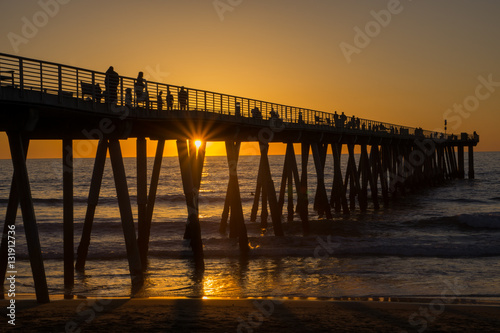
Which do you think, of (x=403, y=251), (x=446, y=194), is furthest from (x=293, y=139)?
(x=446, y=194)

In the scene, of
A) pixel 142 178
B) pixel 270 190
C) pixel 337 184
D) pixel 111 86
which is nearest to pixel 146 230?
pixel 142 178

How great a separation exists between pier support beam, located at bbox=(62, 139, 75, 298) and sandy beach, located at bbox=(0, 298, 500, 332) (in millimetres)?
2571

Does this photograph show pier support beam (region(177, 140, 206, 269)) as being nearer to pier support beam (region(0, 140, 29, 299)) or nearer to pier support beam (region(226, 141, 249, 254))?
pier support beam (region(226, 141, 249, 254))

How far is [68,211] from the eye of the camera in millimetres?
15250

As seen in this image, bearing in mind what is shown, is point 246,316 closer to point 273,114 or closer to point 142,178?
point 142,178

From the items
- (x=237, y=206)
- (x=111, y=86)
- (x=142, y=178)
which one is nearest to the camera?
(x=111, y=86)

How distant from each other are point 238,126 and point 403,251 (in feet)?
26.4

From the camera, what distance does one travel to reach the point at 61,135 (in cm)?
1570

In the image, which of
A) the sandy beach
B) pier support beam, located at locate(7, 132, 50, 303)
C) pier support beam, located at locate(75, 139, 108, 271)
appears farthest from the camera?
pier support beam, located at locate(75, 139, 108, 271)

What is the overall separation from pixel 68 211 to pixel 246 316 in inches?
242

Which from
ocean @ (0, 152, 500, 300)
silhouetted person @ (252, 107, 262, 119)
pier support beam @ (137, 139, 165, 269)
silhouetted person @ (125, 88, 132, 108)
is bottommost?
ocean @ (0, 152, 500, 300)

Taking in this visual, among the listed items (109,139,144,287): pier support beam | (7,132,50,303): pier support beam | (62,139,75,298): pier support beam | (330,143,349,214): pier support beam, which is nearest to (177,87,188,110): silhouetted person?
(109,139,144,287): pier support beam

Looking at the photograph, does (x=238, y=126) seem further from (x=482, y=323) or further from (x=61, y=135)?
(x=482, y=323)

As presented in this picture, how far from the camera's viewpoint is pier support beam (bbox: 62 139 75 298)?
15.2 meters
